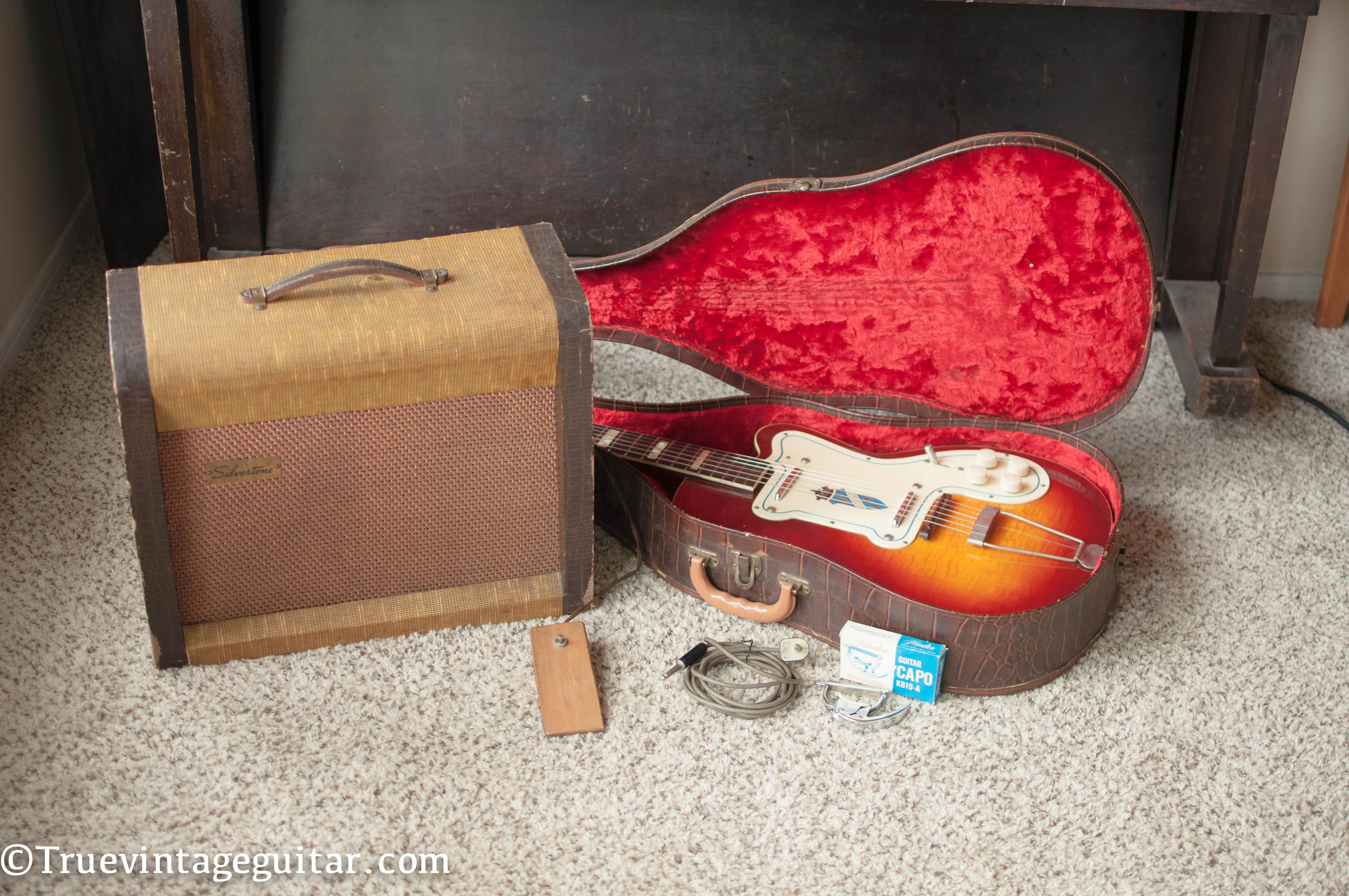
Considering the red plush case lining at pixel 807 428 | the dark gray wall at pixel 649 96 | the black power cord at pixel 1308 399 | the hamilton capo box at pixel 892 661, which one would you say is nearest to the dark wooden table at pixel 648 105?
the dark gray wall at pixel 649 96

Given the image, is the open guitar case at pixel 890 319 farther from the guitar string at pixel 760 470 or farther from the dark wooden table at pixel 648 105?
the dark wooden table at pixel 648 105

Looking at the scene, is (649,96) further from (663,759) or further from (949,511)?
(663,759)

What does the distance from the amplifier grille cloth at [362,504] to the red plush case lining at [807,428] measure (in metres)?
0.31

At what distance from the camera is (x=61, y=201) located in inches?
85.7

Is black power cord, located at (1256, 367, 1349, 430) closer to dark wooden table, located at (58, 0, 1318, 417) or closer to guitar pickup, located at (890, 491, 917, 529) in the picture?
dark wooden table, located at (58, 0, 1318, 417)

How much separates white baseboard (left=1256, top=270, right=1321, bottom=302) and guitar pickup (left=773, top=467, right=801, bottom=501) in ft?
4.04

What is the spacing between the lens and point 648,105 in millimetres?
1918

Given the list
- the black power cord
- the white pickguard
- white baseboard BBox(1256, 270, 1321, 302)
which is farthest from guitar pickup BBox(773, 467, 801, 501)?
white baseboard BBox(1256, 270, 1321, 302)

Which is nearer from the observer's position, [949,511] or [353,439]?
[353,439]

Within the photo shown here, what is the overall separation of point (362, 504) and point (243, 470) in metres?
0.13

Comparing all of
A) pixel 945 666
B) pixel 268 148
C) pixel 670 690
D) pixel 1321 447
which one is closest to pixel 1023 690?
pixel 945 666

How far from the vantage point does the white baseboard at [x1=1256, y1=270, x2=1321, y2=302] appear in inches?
87.0

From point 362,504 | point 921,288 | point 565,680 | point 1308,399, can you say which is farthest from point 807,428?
point 1308,399

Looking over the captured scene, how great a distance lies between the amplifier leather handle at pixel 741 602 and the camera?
1.35 m
